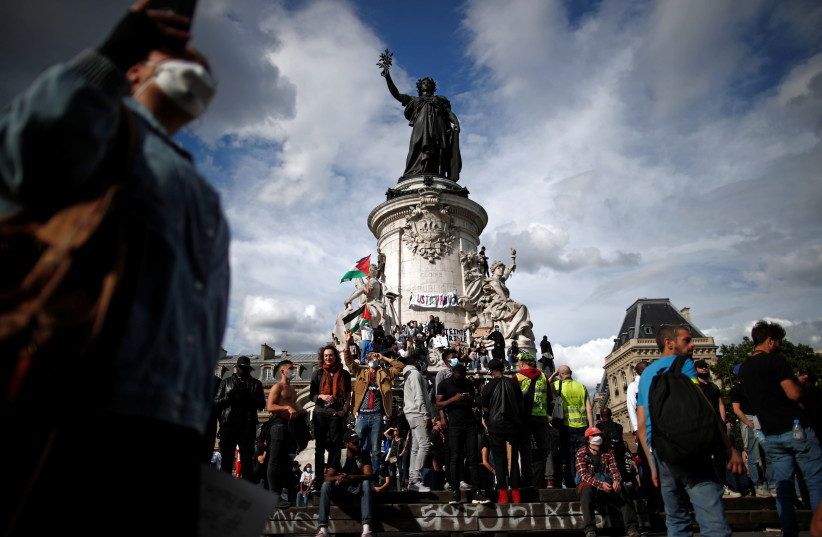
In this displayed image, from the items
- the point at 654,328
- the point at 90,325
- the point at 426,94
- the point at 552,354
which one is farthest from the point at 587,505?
the point at 654,328

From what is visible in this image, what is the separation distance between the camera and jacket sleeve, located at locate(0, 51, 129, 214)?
4.14 feet

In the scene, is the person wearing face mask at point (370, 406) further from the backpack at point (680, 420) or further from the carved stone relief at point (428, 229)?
the carved stone relief at point (428, 229)

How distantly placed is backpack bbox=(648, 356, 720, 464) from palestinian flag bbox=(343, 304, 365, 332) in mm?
12596

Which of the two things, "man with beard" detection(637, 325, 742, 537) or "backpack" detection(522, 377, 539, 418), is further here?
"backpack" detection(522, 377, 539, 418)

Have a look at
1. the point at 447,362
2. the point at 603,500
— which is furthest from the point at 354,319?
the point at 603,500

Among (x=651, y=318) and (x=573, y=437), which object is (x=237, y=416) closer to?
(x=573, y=437)

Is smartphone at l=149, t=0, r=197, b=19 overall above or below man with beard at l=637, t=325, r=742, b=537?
above

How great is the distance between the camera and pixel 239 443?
22.7 feet

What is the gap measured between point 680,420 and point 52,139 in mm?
4195

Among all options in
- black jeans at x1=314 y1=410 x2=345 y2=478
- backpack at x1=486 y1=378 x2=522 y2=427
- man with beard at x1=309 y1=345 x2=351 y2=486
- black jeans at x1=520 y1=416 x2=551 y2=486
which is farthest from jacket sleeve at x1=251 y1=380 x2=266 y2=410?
black jeans at x1=520 y1=416 x2=551 y2=486

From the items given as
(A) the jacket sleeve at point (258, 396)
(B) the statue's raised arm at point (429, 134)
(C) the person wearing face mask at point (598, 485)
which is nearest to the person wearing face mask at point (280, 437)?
(A) the jacket sleeve at point (258, 396)

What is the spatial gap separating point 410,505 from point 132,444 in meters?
5.22

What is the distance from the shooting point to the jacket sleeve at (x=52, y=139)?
126cm

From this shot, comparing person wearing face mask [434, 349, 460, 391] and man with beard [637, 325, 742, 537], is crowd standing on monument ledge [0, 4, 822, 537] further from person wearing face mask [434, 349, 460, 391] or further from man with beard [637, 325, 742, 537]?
person wearing face mask [434, 349, 460, 391]
